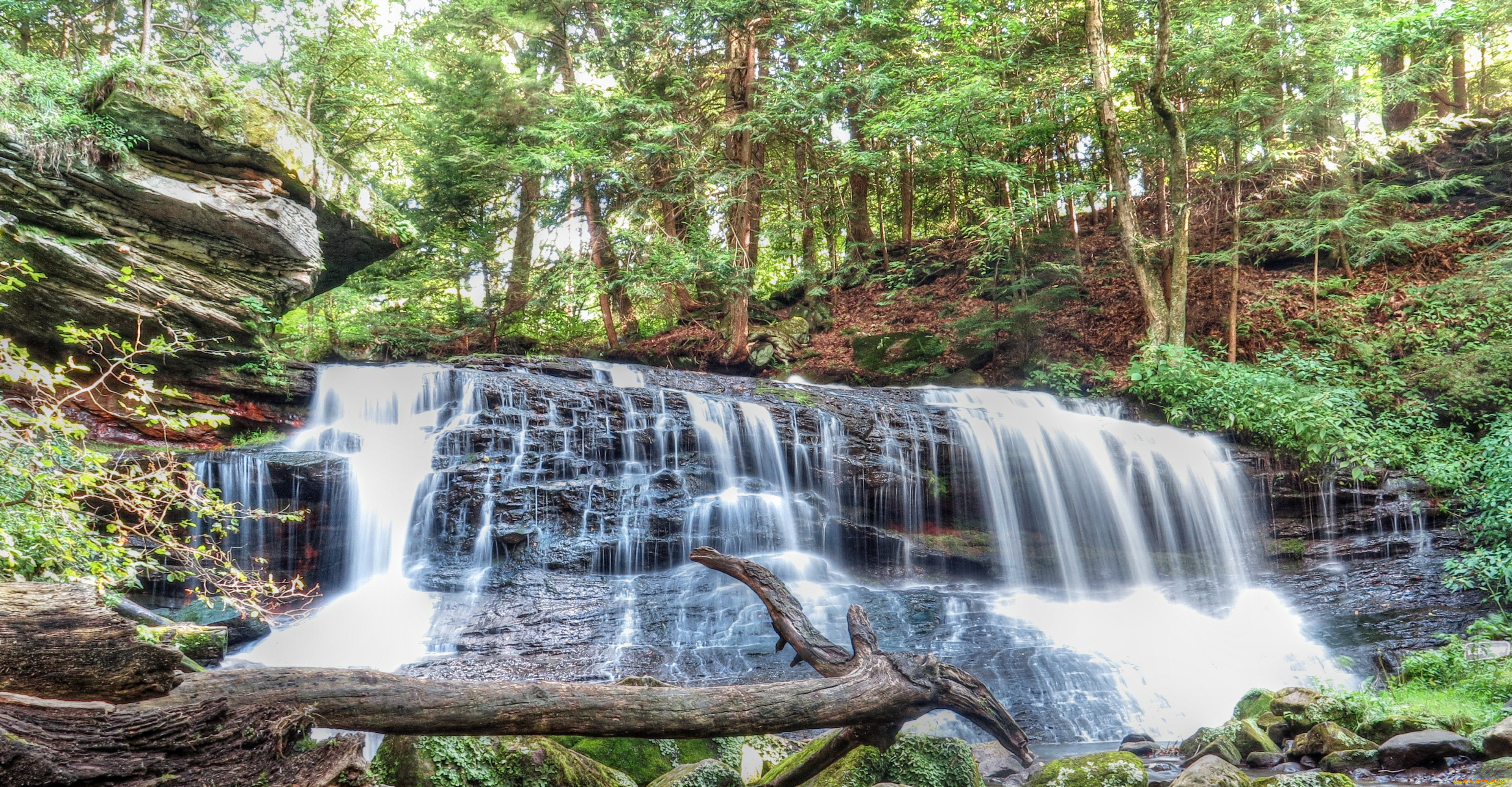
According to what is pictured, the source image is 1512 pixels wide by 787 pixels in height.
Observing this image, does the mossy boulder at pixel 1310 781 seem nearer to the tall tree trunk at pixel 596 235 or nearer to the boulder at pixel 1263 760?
the boulder at pixel 1263 760

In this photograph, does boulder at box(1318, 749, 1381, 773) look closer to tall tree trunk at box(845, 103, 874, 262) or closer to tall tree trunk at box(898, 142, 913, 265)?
tall tree trunk at box(898, 142, 913, 265)

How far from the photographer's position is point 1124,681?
7.06m

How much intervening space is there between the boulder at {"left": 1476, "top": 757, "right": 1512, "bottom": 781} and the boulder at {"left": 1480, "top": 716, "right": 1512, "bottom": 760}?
0.33 feet

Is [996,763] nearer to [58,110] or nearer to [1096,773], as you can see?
[1096,773]

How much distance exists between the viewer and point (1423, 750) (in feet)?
15.4

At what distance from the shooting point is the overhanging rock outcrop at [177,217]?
7949 mm

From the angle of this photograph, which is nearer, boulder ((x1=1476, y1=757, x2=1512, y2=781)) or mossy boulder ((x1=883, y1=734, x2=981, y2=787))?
mossy boulder ((x1=883, y1=734, x2=981, y2=787))

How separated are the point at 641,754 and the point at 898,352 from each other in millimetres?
12909

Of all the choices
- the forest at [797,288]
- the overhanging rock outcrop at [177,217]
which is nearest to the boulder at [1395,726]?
the forest at [797,288]

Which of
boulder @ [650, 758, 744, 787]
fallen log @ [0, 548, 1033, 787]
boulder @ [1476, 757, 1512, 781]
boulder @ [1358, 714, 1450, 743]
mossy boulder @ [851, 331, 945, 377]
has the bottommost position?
boulder @ [1358, 714, 1450, 743]

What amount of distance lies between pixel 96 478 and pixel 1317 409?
12.9m

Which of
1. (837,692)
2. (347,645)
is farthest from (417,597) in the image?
(837,692)

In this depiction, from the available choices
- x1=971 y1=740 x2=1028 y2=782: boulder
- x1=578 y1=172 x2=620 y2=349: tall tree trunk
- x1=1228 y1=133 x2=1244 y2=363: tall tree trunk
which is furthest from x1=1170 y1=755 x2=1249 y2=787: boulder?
x1=578 y1=172 x2=620 y2=349: tall tree trunk

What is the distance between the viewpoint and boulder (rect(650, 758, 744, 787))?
3.67m
